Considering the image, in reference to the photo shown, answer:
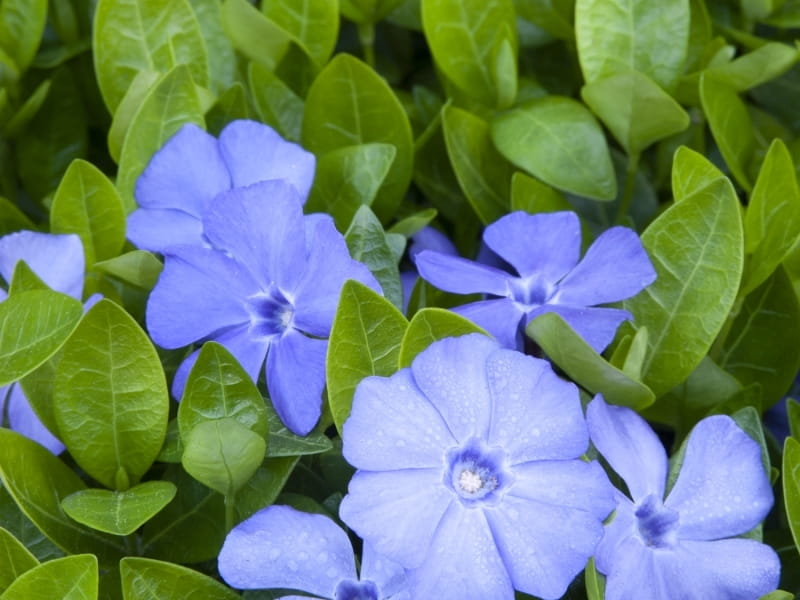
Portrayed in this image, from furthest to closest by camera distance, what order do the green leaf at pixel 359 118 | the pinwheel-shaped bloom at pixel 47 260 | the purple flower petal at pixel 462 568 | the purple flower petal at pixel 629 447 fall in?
the green leaf at pixel 359 118 < the pinwheel-shaped bloom at pixel 47 260 < the purple flower petal at pixel 629 447 < the purple flower petal at pixel 462 568

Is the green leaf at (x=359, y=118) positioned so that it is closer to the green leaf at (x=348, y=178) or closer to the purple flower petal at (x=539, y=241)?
the green leaf at (x=348, y=178)

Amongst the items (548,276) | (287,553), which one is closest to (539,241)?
(548,276)

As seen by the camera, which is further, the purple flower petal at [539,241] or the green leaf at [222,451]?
the purple flower petal at [539,241]

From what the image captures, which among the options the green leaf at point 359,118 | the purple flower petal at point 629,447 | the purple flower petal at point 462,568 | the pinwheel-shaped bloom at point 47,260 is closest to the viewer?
the purple flower petal at point 462,568

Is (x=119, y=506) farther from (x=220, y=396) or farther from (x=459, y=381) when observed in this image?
(x=459, y=381)

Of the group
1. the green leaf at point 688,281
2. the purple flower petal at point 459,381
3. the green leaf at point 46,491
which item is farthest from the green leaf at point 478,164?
the green leaf at point 46,491

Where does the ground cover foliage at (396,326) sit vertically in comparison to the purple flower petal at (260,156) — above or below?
below

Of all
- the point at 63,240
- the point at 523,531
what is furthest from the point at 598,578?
the point at 63,240

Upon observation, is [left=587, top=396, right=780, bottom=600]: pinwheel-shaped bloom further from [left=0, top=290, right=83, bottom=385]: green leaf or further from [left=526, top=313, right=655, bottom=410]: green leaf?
[left=0, top=290, right=83, bottom=385]: green leaf
